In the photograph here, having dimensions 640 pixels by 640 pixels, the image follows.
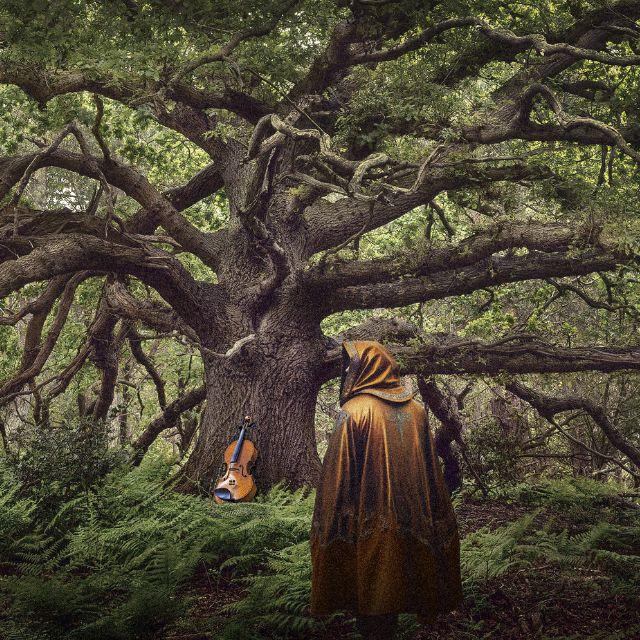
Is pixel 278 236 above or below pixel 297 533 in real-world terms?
above

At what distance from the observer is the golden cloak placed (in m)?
4.59

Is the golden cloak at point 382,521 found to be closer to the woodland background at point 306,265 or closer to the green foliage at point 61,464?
the woodland background at point 306,265

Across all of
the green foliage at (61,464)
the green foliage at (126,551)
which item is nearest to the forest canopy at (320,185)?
the green foliage at (61,464)

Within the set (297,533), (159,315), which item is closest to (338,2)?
(159,315)

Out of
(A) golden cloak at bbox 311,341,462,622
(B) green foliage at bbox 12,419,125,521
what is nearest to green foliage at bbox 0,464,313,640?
(B) green foliage at bbox 12,419,125,521

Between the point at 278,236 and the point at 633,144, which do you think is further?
the point at 278,236

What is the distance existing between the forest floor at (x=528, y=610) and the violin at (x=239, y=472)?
6.87 feet

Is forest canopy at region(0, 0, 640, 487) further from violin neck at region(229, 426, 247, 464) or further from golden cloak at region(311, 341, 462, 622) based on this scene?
golden cloak at region(311, 341, 462, 622)

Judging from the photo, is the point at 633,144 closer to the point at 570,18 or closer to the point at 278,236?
the point at 570,18

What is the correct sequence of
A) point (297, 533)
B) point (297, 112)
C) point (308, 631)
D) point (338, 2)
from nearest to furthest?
point (308, 631) → point (297, 533) → point (338, 2) → point (297, 112)

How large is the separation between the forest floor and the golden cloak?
3.33 ft

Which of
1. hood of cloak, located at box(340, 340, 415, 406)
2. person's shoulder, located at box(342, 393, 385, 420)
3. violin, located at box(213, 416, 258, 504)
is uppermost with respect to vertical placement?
hood of cloak, located at box(340, 340, 415, 406)

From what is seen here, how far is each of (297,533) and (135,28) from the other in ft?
22.5

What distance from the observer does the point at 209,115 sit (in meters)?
12.5
